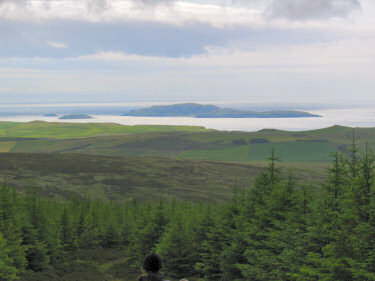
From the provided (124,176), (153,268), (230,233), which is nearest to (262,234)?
(230,233)

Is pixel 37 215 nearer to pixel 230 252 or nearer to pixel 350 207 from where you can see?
pixel 230 252

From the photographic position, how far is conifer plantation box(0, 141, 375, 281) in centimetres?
1387

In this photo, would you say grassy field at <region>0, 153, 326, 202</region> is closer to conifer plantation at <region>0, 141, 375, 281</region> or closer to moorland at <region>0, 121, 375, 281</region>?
moorland at <region>0, 121, 375, 281</region>

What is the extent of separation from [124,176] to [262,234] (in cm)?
11691

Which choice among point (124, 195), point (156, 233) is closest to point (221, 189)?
point (124, 195)

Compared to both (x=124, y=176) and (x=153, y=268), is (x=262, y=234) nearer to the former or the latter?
(x=153, y=268)

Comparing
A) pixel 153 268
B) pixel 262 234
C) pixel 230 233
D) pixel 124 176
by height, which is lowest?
pixel 124 176

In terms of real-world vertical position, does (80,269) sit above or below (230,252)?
below

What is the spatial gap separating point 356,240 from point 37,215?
25701 millimetres

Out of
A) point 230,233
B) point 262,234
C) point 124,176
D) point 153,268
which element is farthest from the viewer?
point 124,176

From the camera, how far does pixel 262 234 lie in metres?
20.5

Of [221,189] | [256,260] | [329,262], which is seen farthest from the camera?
[221,189]

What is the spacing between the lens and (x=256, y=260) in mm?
20297

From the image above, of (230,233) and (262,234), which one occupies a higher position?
(262,234)
